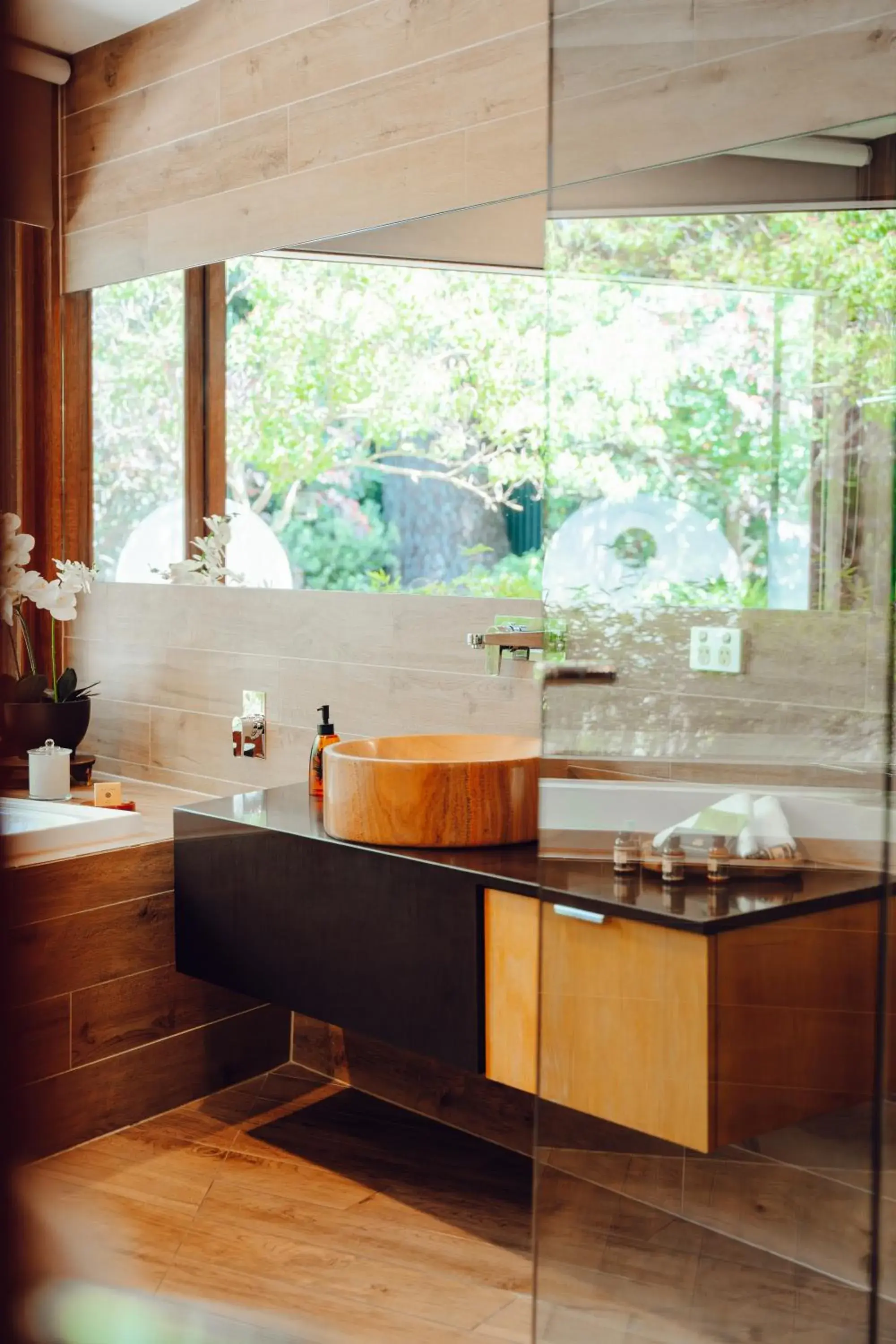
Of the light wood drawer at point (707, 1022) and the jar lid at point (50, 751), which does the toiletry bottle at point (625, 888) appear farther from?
the jar lid at point (50, 751)

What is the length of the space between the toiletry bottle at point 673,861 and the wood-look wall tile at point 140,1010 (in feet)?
5.27

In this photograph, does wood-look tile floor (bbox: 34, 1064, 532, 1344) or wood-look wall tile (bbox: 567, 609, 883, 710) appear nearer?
wood-look wall tile (bbox: 567, 609, 883, 710)

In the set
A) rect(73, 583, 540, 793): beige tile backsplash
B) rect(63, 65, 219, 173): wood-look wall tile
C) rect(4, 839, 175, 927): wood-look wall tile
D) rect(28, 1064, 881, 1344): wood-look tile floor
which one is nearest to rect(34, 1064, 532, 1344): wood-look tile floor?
rect(28, 1064, 881, 1344): wood-look tile floor

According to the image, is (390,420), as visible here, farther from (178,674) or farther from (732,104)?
(732,104)

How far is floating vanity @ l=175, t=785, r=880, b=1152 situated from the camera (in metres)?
1.50

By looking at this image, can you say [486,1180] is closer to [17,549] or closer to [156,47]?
[17,549]

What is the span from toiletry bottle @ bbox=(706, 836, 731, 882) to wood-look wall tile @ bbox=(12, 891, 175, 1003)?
59.2 inches

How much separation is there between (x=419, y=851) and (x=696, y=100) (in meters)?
1.34

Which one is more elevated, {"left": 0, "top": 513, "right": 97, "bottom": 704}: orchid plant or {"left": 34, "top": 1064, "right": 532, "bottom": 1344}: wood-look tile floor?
{"left": 0, "top": 513, "right": 97, "bottom": 704}: orchid plant

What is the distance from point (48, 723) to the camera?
3459 millimetres

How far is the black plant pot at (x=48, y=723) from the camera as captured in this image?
3.43 metres

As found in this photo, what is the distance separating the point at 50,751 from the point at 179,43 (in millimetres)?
1906

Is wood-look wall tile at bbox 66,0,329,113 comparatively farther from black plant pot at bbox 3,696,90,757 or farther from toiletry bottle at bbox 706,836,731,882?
toiletry bottle at bbox 706,836,731,882

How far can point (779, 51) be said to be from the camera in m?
1.46
